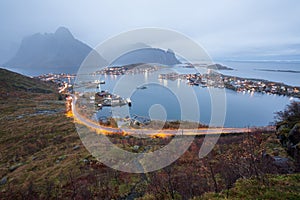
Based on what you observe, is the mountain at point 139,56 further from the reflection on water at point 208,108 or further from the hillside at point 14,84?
the hillside at point 14,84

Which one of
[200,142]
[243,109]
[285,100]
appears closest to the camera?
[200,142]

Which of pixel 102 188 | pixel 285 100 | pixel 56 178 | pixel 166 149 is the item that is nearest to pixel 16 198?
pixel 56 178

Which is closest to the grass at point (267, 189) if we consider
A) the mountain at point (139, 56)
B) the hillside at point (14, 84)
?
the mountain at point (139, 56)

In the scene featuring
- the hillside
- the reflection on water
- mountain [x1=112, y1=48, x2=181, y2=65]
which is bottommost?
the reflection on water

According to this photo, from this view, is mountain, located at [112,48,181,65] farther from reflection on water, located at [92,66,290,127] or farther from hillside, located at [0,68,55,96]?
hillside, located at [0,68,55,96]

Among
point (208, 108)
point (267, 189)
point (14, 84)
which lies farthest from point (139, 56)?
point (14, 84)

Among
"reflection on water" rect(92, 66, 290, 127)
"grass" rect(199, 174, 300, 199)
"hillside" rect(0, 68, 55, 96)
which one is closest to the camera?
"grass" rect(199, 174, 300, 199)

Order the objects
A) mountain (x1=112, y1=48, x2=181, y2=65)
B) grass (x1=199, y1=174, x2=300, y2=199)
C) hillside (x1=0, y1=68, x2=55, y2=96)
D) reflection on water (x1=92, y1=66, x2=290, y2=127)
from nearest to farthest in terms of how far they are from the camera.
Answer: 1. grass (x1=199, y1=174, x2=300, y2=199)
2. mountain (x1=112, y1=48, x2=181, y2=65)
3. reflection on water (x1=92, y1=66, x2=290, y2=127)
4. hillside (x1=0, y1=68, x2=55, y2=96)

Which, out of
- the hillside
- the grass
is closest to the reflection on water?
the grass

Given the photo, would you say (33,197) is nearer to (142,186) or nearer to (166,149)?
(142,186)

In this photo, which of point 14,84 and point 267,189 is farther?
point 14,84

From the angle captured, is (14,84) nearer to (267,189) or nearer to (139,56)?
(139,56)
